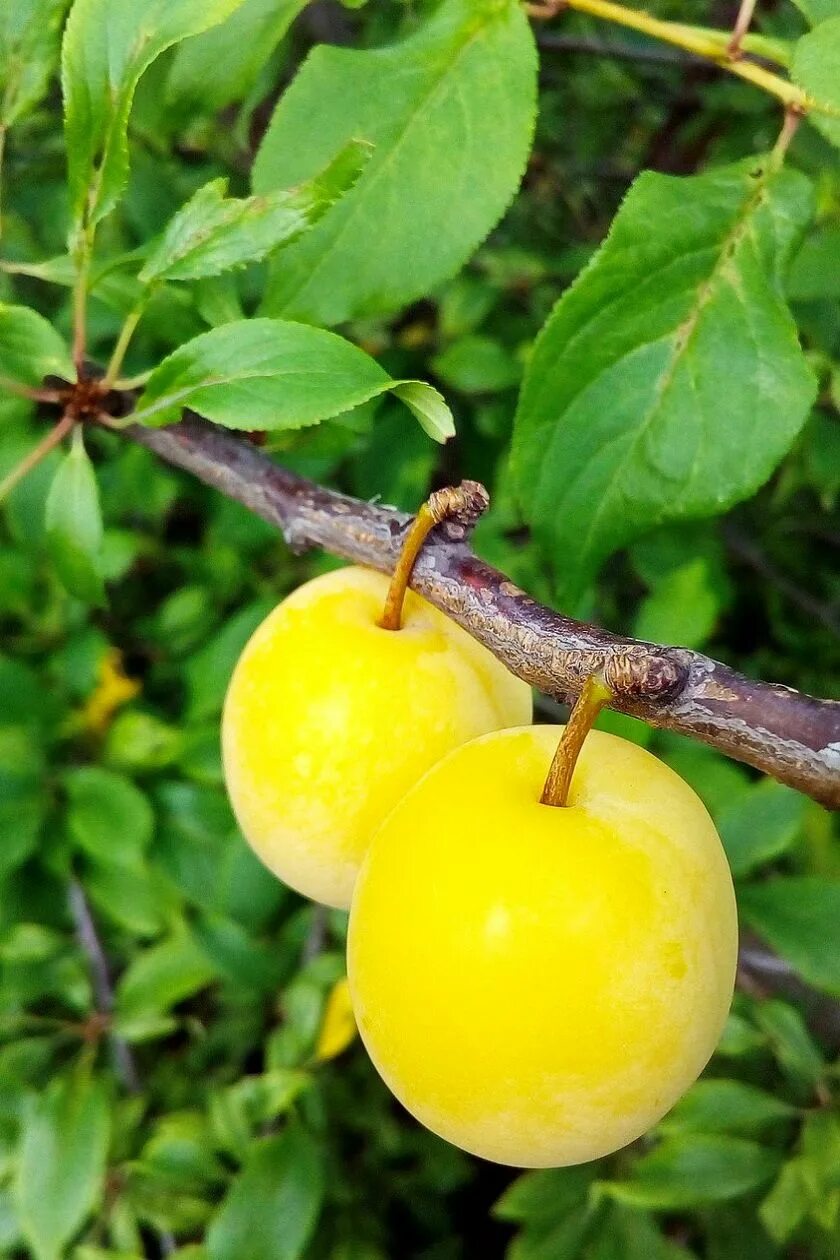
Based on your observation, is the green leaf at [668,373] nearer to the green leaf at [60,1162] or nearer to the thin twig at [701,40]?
the thin twig at [701,40]

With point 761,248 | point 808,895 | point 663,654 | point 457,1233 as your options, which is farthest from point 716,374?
point 457,1233

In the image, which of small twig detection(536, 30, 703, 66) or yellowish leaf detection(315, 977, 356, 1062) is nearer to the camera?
yellowish leaf detection(315, 977, 356, 1062)

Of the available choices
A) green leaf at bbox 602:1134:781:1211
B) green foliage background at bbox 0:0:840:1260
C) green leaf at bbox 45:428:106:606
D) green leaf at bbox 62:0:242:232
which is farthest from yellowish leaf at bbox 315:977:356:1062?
green leaf at bbox 62:0:242:232

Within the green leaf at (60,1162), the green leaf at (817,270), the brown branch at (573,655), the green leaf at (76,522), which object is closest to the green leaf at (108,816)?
the green leaf at (60,1162)

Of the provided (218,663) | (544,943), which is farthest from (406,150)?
(218,663)

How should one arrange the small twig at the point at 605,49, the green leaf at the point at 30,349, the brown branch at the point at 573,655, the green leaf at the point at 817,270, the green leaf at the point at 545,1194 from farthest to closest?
the small twig at the point at 605,49 < the green leaf at the point at 545,1194 < the green leaf at the point at 817,270 < the green leaf at the point at 30,349 < the brown branch at the point at 573,655

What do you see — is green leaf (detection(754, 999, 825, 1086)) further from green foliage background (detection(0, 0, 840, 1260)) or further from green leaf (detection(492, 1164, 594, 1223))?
green leaf (detection(492, 1164, 594, 1223))
